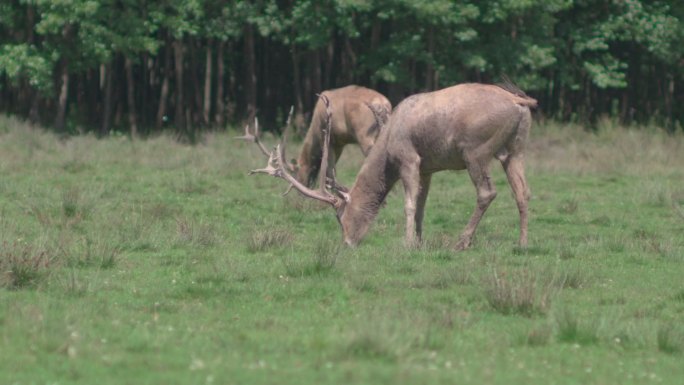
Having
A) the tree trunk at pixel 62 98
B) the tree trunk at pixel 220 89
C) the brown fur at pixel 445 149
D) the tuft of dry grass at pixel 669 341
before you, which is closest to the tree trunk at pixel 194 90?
the tree trunk at pixel 220 89

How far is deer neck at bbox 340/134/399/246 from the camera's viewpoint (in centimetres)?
1575

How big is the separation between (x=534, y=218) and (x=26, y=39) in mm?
19282

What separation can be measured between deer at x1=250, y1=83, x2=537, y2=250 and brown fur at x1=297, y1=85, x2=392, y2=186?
16.5 ft

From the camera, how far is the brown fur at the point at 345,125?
21250mm

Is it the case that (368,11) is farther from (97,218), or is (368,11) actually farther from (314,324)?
(314,324)

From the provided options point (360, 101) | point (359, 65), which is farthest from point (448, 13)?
point (360, 101)

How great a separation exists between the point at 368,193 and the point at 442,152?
1.05 meters

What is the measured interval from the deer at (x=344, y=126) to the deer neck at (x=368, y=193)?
4835mm

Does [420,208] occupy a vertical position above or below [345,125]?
below

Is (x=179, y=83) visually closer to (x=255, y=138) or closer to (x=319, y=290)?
(x=255, y=138)

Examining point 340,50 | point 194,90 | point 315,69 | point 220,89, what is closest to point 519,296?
point 315,69

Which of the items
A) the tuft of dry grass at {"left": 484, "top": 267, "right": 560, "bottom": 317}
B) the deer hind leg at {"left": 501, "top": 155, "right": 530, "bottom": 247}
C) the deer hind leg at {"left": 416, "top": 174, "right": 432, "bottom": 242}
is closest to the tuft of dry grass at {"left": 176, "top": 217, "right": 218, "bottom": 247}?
the deer hind leg at {"left": 416, "top": 174, "right": 432, "bottom": 242}

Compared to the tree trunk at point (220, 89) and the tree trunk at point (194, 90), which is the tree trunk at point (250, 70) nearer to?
the tree trunk at point (220, 89)

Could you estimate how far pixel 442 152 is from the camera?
51.4ft
